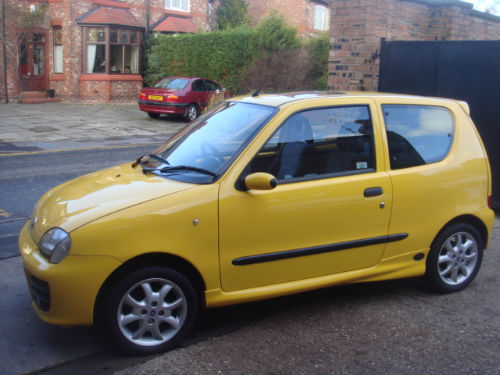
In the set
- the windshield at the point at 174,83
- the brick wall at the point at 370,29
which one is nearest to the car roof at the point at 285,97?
the brick wall at the point at 370,29

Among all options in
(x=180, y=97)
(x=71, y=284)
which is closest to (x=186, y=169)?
(x=71, y=284)

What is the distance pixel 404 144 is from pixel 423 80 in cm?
476

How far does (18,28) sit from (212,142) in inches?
967

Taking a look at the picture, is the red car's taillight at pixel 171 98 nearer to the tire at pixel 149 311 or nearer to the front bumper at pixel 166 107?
the front bumper at pixel 166 107

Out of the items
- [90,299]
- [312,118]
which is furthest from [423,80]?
[90,299]

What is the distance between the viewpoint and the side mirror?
3.89m

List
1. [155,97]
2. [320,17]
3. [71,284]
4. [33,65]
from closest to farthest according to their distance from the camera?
[71,284], [155,97], [33,65], [320,17]

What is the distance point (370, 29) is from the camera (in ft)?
32.6

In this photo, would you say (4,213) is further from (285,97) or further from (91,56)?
(91,56)

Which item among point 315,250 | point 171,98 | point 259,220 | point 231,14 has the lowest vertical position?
point 315,250

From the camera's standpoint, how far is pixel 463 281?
502cm

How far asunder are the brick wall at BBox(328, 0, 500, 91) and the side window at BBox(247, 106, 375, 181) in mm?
5791

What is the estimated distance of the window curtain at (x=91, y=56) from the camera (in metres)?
27.6

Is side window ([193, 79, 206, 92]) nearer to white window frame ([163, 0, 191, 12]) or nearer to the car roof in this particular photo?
white window frame ([163, 0, 191, 12])
